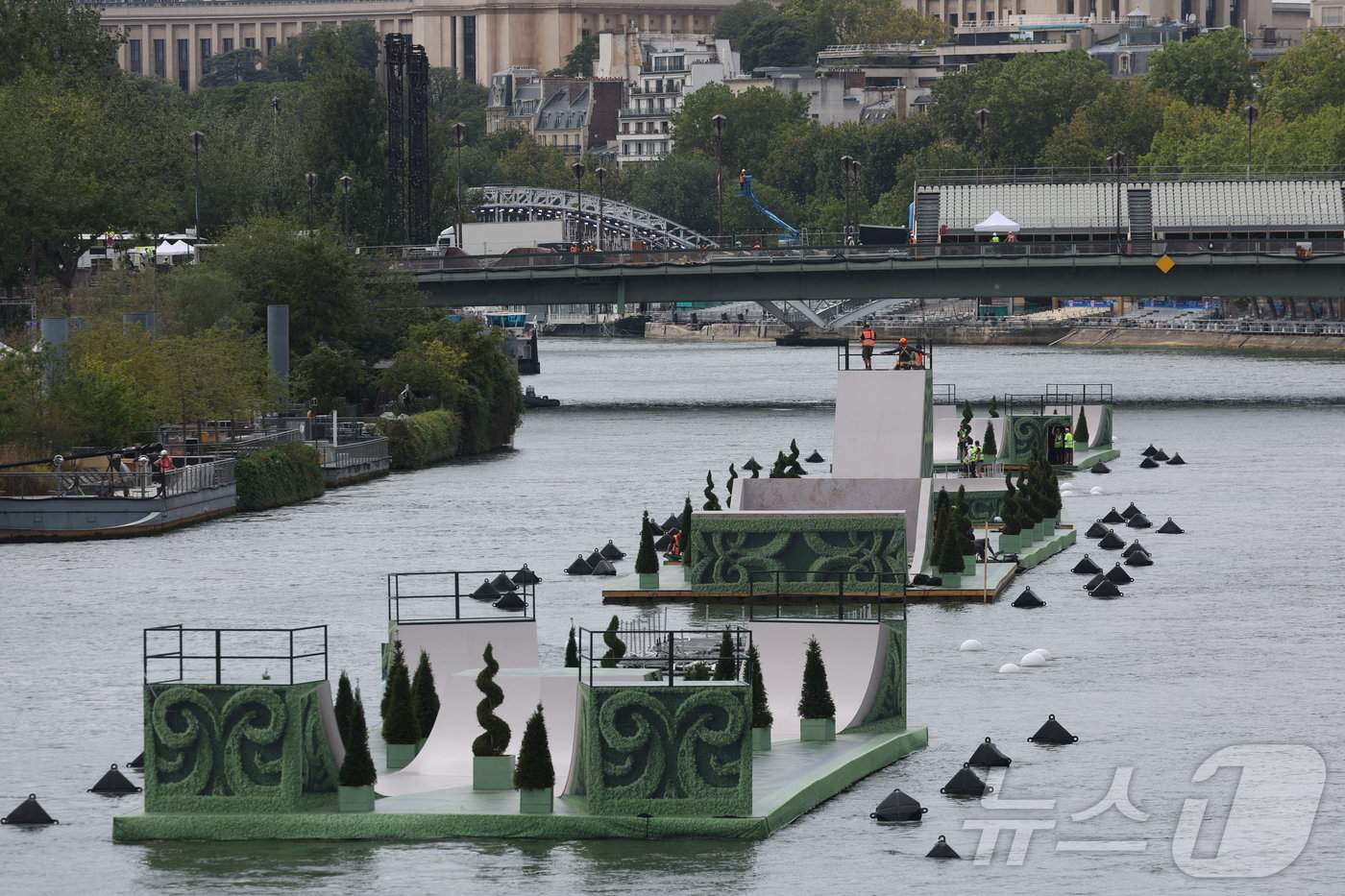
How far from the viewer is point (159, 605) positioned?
197 ft

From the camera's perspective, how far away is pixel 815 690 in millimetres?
39844

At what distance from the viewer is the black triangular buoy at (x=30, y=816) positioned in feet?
124

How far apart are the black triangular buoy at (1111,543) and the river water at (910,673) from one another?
3.26 ft

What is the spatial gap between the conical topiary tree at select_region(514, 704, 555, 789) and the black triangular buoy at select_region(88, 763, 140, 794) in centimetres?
729

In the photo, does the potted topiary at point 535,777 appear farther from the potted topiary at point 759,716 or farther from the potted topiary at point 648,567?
the potted topiary at point 648,567

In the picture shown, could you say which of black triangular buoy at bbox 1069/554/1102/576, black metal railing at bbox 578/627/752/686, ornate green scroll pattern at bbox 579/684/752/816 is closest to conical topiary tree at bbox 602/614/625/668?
black metal railing at bbox 578/627/752/686

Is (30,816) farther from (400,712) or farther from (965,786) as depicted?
(965,786)

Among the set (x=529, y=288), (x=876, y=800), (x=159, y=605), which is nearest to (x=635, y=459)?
(x=529, y=288)

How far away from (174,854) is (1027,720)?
610 inches

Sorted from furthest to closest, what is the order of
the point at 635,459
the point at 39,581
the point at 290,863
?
1. the point at 635,459
2. the point at 39,581
3. the point at 290,863

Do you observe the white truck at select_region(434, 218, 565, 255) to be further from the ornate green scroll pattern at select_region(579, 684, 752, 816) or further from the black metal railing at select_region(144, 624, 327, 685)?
the ornate green scroll pattern at select_region(579, 684, 752, 816)

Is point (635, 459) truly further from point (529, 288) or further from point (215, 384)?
point (529, 288)

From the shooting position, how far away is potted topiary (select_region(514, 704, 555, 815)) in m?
35.2

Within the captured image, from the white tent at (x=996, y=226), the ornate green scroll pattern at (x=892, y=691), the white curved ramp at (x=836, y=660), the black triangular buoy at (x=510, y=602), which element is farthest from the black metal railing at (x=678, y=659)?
the white tent at (x=996, y=226)
